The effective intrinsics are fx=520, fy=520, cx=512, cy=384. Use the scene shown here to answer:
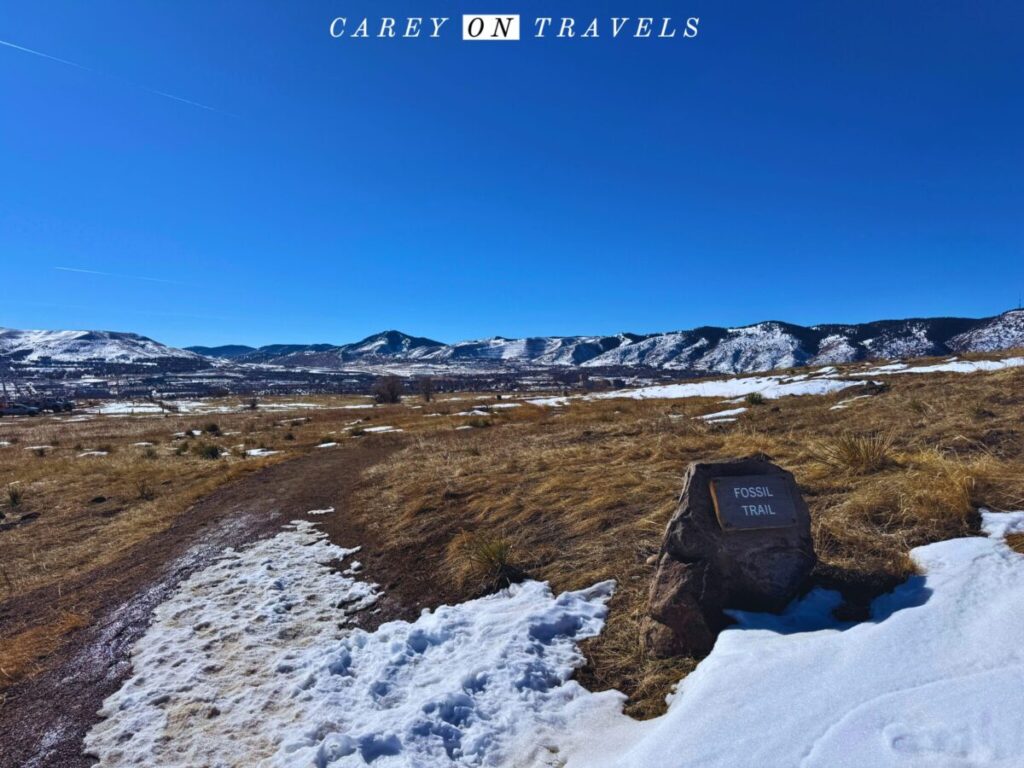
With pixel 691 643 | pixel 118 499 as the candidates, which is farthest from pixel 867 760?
pixel 118 499

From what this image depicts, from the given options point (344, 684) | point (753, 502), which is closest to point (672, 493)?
point (753, 502)

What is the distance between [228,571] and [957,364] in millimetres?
28947

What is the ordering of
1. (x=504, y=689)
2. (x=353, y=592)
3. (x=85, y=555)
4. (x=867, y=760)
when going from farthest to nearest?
(x=85, y=555) < (x=353, y=592) < (x=504, y=689) < (x=867, y=760)

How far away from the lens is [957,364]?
76.3ft

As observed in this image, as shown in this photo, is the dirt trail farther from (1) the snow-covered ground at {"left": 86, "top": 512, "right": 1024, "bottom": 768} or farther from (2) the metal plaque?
(2) the metal plaque

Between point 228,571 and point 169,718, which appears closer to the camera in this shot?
point 169,718

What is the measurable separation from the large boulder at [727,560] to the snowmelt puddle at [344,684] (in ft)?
2.99

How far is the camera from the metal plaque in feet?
14.0

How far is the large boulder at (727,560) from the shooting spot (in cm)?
420

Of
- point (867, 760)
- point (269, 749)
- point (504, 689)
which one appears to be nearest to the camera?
point (867, 760)

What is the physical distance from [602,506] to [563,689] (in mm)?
3598

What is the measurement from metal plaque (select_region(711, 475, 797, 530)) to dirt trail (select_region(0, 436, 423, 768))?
3.66m

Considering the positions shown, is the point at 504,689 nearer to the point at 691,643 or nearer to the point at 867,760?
the point at 691,643

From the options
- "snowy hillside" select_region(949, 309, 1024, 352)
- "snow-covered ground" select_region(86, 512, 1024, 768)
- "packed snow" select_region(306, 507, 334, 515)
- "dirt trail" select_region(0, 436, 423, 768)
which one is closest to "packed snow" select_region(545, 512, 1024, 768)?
"snow-covered ground" select_region(86, 512, 1024, 768)
